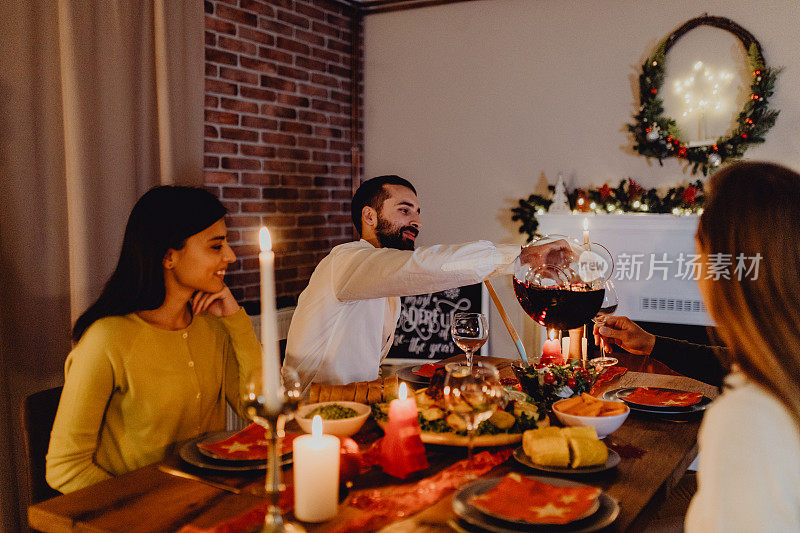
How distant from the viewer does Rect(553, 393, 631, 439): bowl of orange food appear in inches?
53.6

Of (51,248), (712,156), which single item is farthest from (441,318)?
(51,248)

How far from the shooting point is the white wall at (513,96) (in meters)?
3.40

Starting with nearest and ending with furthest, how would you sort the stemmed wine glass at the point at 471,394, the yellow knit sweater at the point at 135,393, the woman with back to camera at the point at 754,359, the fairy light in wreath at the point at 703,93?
1. the woman with back to camera at the point at 754,359
2. the stemmed wine glass at the point at 471,394
3. the yellow knit sweater at the point at 135,393
4. the fairy light in wreath at the point at 703,93

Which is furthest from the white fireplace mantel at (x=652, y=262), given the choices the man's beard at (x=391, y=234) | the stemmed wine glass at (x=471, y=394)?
the stemmed wine glass at (x=471, y=394)

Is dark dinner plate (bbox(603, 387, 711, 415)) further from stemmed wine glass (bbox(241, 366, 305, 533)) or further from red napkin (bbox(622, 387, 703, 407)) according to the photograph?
stemmed wine glass (bbox(241, 366, 305, 533))

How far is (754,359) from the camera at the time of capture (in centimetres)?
91

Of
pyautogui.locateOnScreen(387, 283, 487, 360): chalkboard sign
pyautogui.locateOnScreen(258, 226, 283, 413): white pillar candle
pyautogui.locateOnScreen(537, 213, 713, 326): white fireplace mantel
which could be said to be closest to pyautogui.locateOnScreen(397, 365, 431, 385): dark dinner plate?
pyautogui.locateOnScreen(258, 226, 283, 413): white pillar candle

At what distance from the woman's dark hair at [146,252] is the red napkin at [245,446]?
17.8 inches

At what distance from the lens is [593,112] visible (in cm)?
363

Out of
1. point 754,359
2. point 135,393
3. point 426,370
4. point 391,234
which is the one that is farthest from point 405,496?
point 391,234

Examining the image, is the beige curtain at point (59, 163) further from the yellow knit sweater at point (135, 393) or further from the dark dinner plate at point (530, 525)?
the dark dinner plate at point (530, 525)

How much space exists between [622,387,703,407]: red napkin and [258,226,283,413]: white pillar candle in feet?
3.56

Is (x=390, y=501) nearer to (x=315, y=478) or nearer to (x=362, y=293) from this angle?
(x=315, y=478)

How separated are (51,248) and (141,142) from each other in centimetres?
56
